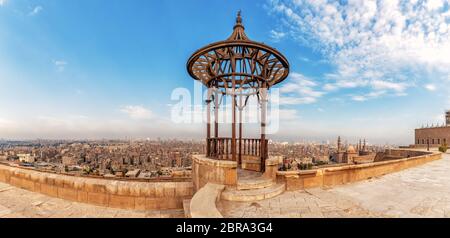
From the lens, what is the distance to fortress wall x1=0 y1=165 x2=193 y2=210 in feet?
18.2

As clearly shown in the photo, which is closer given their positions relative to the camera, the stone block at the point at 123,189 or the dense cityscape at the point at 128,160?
the stone block at the point at 123,189

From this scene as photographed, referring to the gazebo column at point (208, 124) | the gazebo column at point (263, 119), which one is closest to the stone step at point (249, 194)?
the gazebo column at point (263, 119)

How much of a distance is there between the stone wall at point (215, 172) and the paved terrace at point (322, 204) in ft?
2.46

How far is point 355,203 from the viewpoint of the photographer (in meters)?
4.38

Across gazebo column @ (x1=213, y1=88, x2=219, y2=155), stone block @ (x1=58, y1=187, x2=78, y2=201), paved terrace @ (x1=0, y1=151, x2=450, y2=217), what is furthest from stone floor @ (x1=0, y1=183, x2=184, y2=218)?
gazebo column @ (x1=213, y1=88, x2=219, y2=155)

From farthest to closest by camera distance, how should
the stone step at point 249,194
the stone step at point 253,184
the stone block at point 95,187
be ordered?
1. the stone block at point 95,187
2. the stone step at point 253,184
3. the stone step at point 249,194

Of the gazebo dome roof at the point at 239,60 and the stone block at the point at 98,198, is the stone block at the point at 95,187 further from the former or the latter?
the gazebo dome roof at the point at 239,60

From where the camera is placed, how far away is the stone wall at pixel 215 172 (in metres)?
5.11

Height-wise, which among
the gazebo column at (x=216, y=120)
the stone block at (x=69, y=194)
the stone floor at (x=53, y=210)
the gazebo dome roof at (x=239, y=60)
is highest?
the gazebo dome roof at (x=239, y=60)

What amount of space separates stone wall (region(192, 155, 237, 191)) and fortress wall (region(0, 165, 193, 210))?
523 millimetres

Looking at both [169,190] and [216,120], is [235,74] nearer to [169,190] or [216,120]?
[216,120]

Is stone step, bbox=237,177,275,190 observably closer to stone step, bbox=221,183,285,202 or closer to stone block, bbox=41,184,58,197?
stone step, bbox=221,183,285,202
